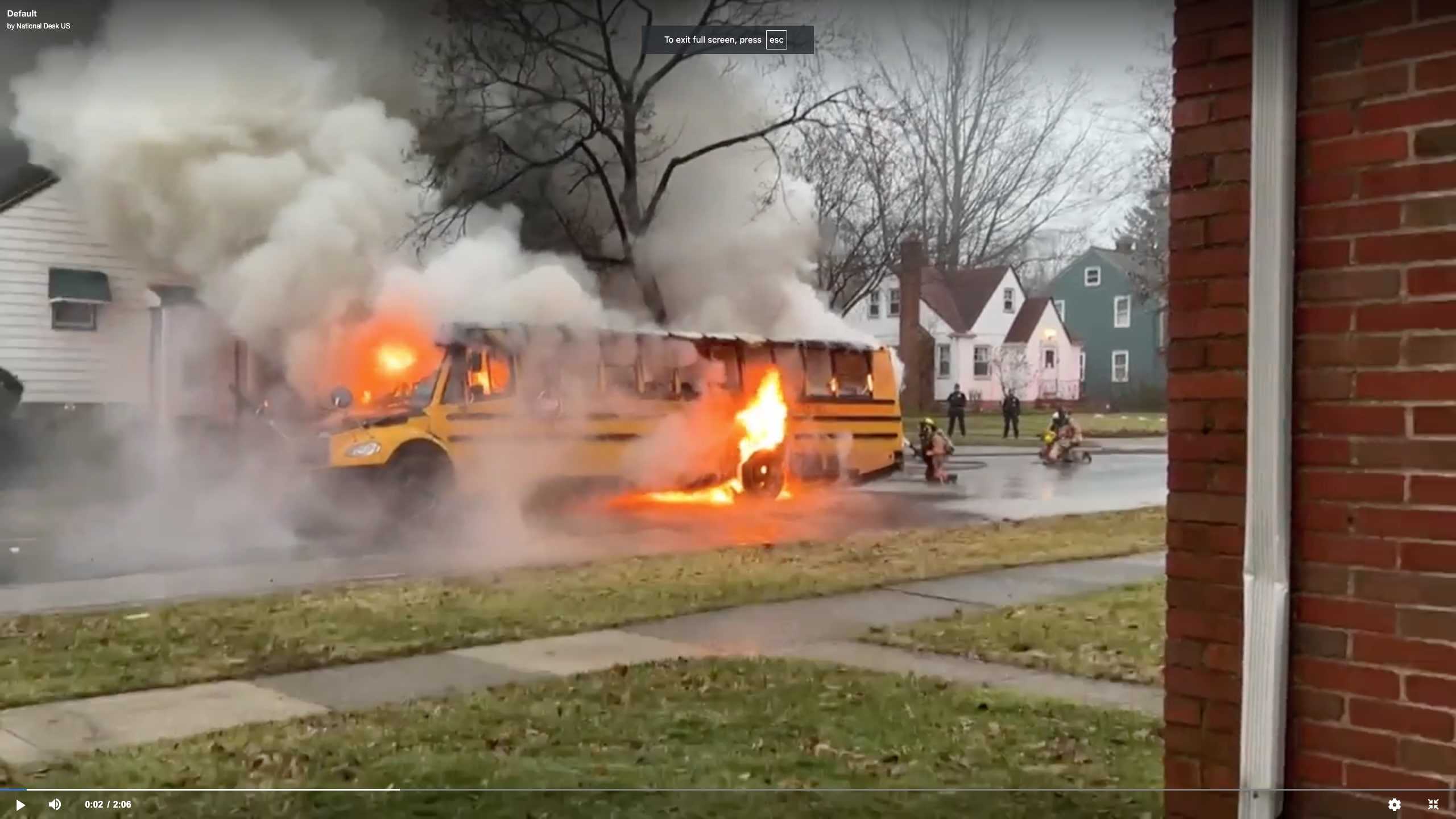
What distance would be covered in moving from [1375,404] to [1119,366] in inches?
62.2

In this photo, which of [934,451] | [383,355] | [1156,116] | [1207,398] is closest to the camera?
[1207,398]

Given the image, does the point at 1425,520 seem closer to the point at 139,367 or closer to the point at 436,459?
the point at 436,459

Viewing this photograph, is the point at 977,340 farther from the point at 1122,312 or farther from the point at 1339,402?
the point at 1339,402

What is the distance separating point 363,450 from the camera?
461cm

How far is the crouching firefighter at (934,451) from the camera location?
4.75m

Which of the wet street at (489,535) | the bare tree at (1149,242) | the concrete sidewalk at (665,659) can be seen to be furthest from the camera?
the concrete sidewalk at (665,659)

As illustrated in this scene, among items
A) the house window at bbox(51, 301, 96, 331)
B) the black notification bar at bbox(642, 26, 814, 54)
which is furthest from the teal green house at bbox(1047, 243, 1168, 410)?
the house window at bbox(51, 301, 96, 331)

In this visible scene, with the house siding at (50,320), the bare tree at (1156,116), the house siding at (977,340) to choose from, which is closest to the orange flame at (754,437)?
the house siding at (977,340)

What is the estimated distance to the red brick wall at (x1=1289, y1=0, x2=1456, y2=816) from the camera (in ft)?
9.39

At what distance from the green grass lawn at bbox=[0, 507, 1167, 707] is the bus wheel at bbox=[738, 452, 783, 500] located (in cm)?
25

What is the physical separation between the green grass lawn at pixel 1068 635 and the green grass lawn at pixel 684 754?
0.25 m

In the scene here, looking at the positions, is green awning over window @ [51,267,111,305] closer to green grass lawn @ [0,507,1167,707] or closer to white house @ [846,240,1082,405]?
green grass lawn @ [0,507,1167,707]

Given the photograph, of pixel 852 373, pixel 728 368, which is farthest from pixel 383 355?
pixel 852 373

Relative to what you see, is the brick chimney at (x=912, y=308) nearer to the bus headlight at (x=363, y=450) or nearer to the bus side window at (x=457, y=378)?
the bus side window at (x=457, y=378)
